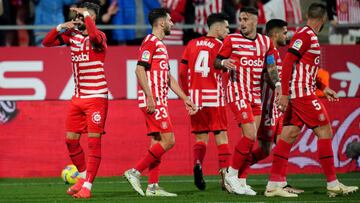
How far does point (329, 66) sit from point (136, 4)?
3.45 metres

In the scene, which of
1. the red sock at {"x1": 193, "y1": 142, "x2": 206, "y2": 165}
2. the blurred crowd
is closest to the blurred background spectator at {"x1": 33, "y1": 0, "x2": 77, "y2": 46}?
the blurred crowd

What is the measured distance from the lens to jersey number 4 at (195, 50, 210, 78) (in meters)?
14.2

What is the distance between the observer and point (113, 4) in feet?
58.0

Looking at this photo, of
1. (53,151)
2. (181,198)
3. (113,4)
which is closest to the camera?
(181,198)

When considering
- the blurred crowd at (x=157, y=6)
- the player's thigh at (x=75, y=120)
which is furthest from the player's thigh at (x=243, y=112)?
the blurred crowd at (x=157, y=6)

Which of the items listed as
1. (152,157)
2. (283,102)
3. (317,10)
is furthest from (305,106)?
(152,157)

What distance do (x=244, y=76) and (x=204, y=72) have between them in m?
1.54

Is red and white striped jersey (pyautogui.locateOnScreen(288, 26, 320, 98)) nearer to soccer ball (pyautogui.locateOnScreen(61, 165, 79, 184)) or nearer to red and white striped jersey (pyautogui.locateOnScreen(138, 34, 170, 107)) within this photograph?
red and white striped jersey (pyautogui.locateOnScreen(138, 34, 170, 107))

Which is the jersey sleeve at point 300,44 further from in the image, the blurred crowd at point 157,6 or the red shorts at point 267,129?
the blurred crowd at point 157,6

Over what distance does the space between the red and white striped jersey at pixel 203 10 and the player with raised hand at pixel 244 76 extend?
486cm

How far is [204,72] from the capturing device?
14.3m

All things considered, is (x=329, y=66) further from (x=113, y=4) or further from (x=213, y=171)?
(x=113, y=4)

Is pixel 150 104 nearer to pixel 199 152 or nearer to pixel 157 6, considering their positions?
pixel 199 152

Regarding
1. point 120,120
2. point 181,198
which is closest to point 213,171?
point 120,120
